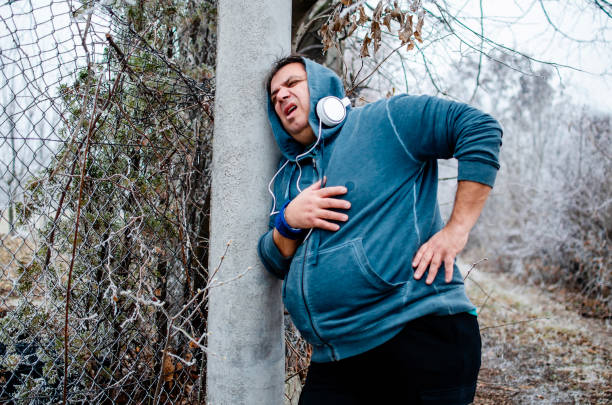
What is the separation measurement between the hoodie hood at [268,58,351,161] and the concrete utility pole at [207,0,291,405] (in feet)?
0.18

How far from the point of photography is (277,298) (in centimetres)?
203

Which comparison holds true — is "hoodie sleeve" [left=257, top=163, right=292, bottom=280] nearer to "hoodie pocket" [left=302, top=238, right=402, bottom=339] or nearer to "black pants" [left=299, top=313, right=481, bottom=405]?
"hoodie pocket" [left=302, top=238, right=402, bottom=339]

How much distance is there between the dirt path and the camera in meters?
3.71

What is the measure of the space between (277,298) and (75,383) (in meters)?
1.24

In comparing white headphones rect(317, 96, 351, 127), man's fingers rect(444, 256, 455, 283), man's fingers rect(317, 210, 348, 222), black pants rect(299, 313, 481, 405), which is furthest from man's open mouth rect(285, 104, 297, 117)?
black pants rect(299, 313, 481, 405)

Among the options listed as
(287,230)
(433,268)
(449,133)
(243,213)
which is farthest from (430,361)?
(243,213)

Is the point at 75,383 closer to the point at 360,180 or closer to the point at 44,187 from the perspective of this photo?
the point at 44,187

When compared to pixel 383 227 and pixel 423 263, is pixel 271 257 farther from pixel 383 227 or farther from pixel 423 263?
pixel 423 263

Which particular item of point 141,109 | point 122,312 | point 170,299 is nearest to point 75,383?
point 122,312

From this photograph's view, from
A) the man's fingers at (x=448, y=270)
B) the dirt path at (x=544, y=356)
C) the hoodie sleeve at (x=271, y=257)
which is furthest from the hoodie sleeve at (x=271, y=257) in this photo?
the dirt path at (x=544, y=356)

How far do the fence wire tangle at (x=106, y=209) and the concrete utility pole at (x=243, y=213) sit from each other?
0.36m

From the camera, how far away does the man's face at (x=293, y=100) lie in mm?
1901

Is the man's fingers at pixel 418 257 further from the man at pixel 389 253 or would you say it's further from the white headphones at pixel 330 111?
the white headphones at pixel 330 111

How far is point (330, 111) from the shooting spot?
1799mm
